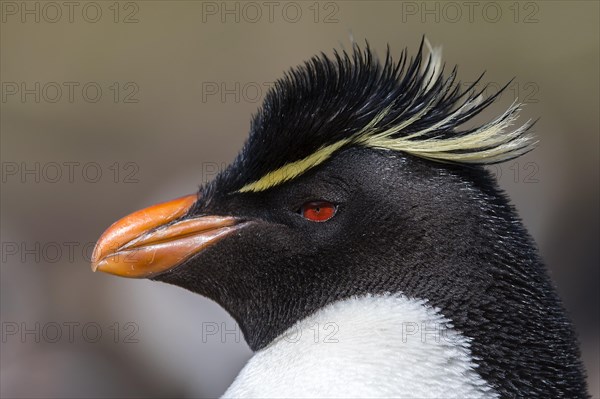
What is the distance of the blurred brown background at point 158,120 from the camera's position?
579 centimetres

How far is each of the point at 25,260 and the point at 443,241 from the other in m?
5.10

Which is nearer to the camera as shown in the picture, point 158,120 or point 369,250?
point 369,250

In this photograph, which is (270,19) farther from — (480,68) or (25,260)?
(25,260)

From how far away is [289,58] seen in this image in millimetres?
7113

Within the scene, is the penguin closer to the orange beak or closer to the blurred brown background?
the orange beak

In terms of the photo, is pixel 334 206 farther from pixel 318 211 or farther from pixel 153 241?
pixel 153 241

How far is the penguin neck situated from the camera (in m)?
1.62

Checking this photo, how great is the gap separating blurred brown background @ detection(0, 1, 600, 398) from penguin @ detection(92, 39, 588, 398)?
3695 mm

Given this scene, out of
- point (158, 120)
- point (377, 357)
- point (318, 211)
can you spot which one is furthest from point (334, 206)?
point (158, 120)

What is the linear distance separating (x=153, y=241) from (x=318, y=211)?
0.40 metres

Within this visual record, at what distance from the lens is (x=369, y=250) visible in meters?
1.78

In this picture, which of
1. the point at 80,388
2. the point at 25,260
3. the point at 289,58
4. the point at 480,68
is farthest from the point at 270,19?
the point at 80,388

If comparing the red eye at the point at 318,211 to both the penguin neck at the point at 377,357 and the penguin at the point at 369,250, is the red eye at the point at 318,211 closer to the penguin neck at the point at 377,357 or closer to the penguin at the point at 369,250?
the penguin at the point at 369,250

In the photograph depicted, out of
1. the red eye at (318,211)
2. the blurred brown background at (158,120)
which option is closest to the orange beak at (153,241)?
the red eye at (318,211)
